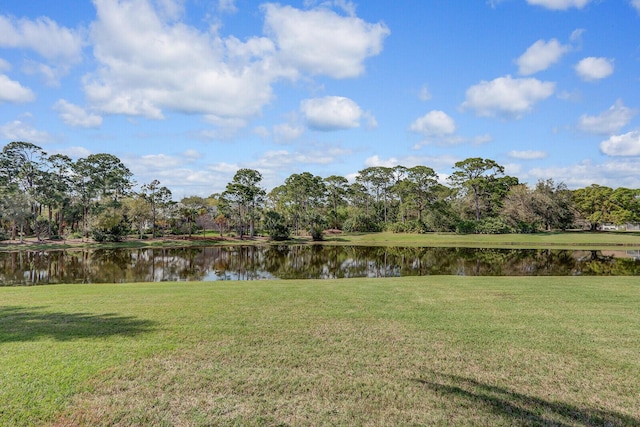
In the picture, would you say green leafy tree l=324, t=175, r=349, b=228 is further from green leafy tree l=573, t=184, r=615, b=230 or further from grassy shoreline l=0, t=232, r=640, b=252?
green leafy tree l=573, t=184, r=615, b=230

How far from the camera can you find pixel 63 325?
257 inches

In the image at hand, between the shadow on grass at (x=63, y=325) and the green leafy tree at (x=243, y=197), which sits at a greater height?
the green leafy tree at (x=243, y=197)

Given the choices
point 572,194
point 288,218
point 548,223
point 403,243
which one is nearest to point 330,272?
point 403,243

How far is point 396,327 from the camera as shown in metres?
6.71

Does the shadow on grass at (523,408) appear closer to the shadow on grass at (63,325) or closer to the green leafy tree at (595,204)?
the shadow on grass at (63,325)

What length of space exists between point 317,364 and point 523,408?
8.53 feet

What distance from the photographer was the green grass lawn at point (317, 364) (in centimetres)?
379

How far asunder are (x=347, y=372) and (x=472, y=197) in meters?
66.3

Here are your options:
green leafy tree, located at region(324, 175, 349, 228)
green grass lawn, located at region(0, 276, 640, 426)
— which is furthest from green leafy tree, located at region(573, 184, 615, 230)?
green grass lawn, located at region(0, 276, 640, 426)

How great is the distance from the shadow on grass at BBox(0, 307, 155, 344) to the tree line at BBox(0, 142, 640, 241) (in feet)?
135

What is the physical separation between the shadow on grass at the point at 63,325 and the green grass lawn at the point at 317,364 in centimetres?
4

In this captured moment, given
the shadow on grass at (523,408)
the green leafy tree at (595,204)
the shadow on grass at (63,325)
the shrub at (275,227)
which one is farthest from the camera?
the green leafy tree at (595,204)

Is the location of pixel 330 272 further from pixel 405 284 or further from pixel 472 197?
pixel 472 197

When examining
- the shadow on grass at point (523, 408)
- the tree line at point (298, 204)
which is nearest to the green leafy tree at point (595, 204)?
the tree line at point (298, 204)
